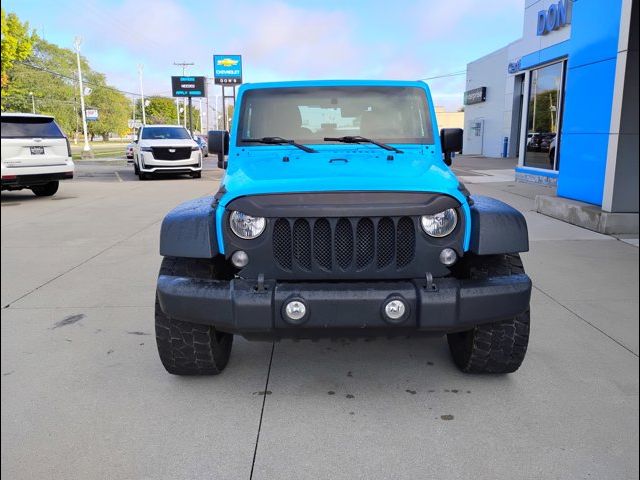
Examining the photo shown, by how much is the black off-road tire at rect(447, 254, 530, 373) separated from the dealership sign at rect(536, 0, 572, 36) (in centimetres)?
1570

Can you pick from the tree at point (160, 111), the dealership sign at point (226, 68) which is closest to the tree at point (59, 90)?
the dealership sign at point (226, 68)

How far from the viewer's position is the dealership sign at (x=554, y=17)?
16.0 m

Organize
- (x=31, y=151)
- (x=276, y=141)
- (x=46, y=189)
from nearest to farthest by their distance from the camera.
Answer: (x=276, y=141) < (x=31, y=151) < (x=46, y=189)

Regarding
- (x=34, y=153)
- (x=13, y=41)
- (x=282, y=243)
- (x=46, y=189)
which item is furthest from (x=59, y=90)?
(x=282, y=243)

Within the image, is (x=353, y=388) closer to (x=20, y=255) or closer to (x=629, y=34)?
(x=20, y=255)

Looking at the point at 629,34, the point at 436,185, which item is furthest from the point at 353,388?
the point at 629,34

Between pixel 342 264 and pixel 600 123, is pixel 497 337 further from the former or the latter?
pixel 600 123

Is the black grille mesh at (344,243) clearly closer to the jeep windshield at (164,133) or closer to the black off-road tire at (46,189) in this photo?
the black off-road tire at (46,189)

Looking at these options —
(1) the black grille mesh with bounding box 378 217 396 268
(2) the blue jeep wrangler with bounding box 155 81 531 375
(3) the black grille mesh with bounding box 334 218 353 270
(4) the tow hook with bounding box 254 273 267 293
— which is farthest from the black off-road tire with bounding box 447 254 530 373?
(4) the tow hook with bounding box 254 273 267 293

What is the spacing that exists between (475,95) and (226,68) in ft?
60.6

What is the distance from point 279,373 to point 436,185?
159cm

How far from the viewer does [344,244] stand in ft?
9.40

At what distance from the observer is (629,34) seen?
7.55 meters

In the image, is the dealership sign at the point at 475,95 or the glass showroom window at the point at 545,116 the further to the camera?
the dealership sign at the point at 475,95
